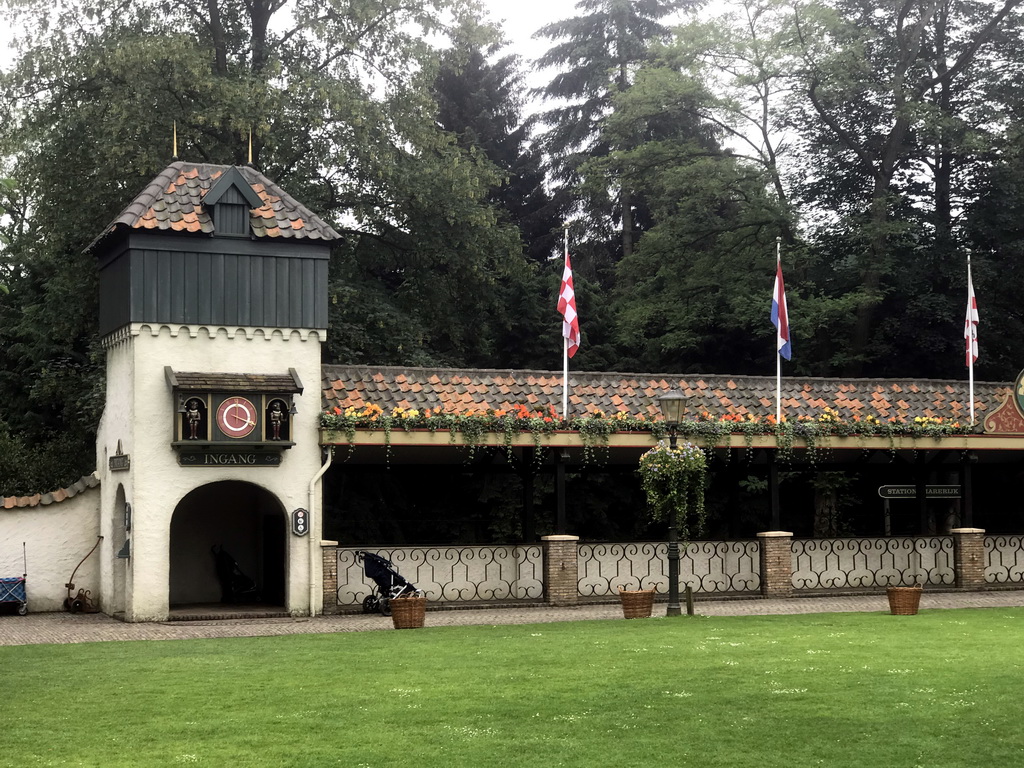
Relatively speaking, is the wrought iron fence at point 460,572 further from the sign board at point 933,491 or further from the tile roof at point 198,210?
the sign board at point 933,491

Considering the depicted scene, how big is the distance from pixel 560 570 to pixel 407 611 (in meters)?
4.49

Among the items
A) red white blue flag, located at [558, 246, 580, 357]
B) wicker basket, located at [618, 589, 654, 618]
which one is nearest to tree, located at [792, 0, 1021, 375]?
red white blue flag, located at [558, 246, 580, 357]

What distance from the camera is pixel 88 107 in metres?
29.7

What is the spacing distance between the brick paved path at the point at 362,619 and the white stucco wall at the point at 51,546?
487mm

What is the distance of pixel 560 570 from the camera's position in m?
22.8

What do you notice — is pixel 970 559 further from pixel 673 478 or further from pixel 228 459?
pixel 228 459

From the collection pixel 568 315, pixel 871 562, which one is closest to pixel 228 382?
pixel 568 315

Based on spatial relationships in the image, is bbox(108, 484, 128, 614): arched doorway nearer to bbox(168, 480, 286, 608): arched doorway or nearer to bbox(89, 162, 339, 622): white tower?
bbox(89, 162, 339, 622): white tower

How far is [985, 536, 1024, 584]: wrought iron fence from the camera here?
1013 inches

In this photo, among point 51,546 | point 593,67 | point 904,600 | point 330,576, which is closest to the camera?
point 904,600

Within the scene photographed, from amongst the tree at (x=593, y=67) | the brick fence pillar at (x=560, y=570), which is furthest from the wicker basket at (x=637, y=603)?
the tree at (x=593, y=67)

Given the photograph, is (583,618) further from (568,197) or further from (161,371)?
(568,197)

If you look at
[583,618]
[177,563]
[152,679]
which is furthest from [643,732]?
[177,563]

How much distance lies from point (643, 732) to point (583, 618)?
394 inches
